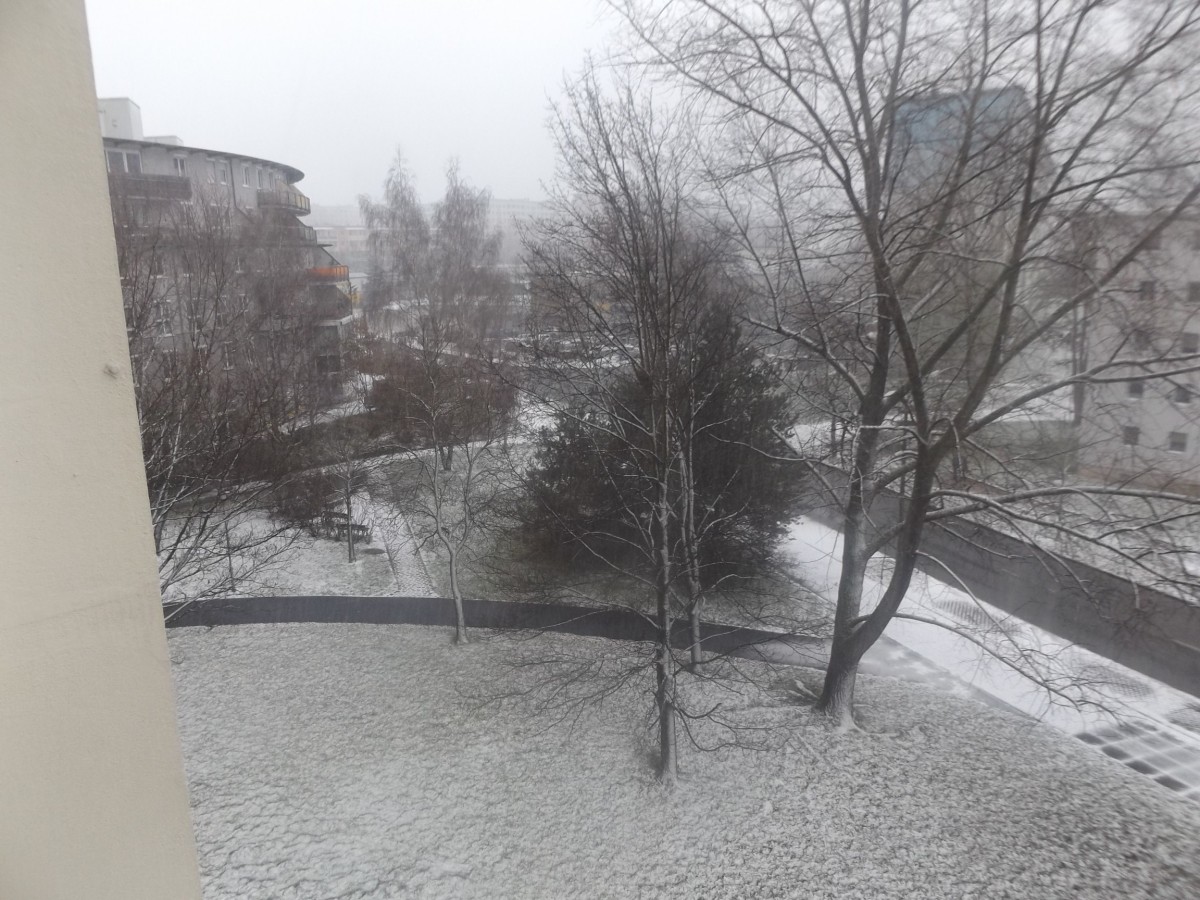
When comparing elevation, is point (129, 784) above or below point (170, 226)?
below

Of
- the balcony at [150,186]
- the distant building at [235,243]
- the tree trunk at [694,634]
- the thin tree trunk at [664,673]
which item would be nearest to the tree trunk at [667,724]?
the thin tree trunk at [664,673]

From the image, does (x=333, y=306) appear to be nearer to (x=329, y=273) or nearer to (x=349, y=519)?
(x=329, y=273)

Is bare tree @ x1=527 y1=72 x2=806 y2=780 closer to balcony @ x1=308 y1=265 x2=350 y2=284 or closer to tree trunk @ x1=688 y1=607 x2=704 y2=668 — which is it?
tree trunk @ x1=688 y1=607 x2=704 y2=668

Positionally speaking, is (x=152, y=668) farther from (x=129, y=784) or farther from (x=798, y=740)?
(x=798, y=740)

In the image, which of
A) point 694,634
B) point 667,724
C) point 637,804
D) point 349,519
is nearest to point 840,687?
point 694,634

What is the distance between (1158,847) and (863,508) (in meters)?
1.64

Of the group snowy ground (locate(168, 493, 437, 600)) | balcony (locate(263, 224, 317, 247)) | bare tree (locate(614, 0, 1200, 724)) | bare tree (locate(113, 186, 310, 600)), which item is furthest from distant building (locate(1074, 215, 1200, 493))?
balcony (locate(263, 224, 317, 247))

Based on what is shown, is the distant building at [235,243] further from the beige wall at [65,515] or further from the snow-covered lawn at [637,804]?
the beige wall at [65,515]

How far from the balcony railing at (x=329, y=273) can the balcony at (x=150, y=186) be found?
1.34 m

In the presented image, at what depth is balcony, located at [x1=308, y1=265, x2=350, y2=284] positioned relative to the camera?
5821 millimetres

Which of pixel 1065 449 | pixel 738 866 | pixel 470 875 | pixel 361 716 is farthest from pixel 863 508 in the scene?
pixel 361 716

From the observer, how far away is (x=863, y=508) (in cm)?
350

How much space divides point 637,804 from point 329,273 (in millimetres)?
4800

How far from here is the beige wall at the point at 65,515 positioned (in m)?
0.58
